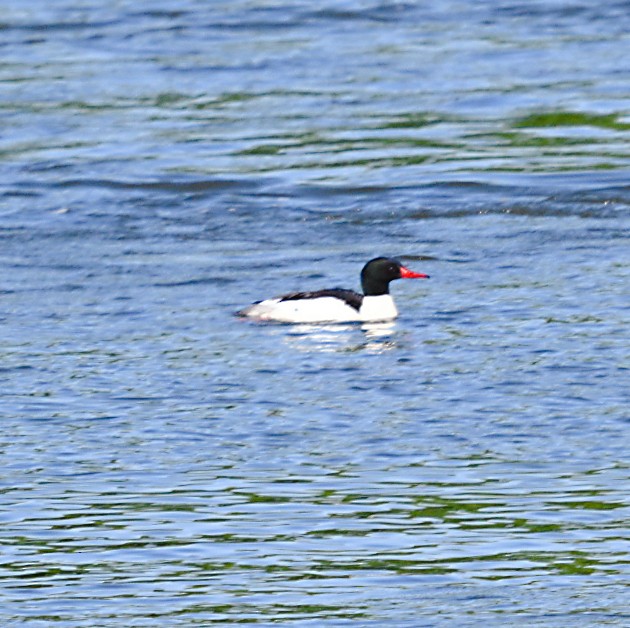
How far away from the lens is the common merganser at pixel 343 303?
1702cm

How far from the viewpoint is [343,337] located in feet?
56.2

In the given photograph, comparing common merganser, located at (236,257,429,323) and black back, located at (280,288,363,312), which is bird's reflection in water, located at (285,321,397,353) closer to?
common merganser, located at (236,257,429,323)

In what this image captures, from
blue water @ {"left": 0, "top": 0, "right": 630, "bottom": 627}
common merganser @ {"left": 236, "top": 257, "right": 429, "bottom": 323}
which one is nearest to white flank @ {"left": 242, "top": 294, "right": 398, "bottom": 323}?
common merganser @ {"left": 236, "top": 257, "right": 429, "bottom": 323}

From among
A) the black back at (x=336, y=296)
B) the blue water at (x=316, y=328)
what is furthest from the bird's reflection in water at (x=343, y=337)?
the black back at (x=336, y=296)

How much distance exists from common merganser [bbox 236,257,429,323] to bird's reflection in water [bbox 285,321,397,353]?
0.08 m

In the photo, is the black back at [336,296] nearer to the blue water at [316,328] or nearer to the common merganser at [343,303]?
the common merganser at [343,303]

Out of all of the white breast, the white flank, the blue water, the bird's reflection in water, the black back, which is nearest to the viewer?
the blue water

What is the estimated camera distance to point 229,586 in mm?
9570

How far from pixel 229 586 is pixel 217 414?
3852mm

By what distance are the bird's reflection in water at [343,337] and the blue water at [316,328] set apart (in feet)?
0.16

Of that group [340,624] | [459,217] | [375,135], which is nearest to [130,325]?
[459,217]

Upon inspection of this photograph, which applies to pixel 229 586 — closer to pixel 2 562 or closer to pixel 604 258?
pixel 2 562

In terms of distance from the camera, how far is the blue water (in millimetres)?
9836

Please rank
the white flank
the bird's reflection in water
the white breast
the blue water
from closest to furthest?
1. the blue water
2. the bird's reflection in water
3. the white flank
4. the white breast
